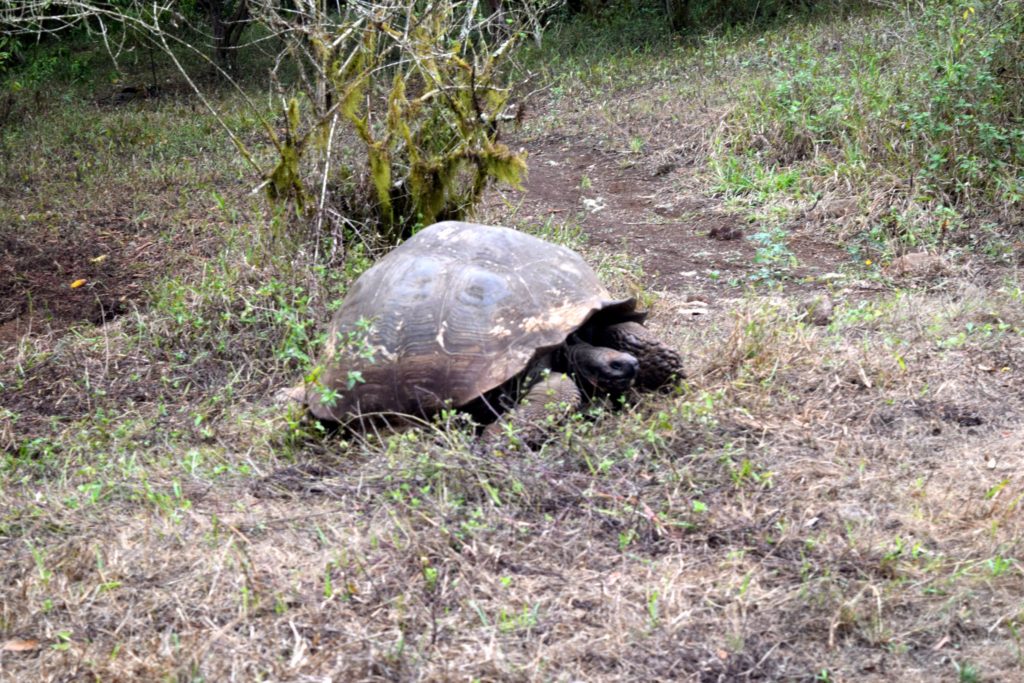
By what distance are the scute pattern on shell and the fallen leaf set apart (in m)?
1.59

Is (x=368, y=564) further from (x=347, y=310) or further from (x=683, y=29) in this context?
(x=683, y=29)

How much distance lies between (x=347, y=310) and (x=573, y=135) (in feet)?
19.0

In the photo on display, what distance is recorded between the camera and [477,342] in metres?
4.29

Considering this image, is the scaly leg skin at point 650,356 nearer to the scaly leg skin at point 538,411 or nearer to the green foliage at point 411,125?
the scaly leg skin at point 538,411

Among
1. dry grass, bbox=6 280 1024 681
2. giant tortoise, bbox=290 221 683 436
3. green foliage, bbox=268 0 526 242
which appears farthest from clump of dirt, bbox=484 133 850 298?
dry grass, bbox=6 280 1024 681

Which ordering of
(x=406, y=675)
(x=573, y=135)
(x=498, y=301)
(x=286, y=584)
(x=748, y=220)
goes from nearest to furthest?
(x=406, y=675), (x=286, y=584), (x=498, y=301), (x=748, y=220), (x=573, y=135)

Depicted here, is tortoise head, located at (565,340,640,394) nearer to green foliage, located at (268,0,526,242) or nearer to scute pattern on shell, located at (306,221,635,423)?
scute pattern on shell, located at (306,221,635,423)

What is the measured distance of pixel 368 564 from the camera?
3.33m

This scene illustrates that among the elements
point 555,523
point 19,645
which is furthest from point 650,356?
point 19,645

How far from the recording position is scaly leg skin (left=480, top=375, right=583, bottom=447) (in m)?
4.15

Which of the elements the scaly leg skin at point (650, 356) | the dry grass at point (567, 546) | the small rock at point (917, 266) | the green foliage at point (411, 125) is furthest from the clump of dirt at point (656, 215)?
the dry grass at point (567, 546)

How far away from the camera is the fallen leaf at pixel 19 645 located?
3088mm

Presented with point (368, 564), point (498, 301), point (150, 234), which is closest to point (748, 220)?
point (498, 301)

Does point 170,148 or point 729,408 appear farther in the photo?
point 170,148
